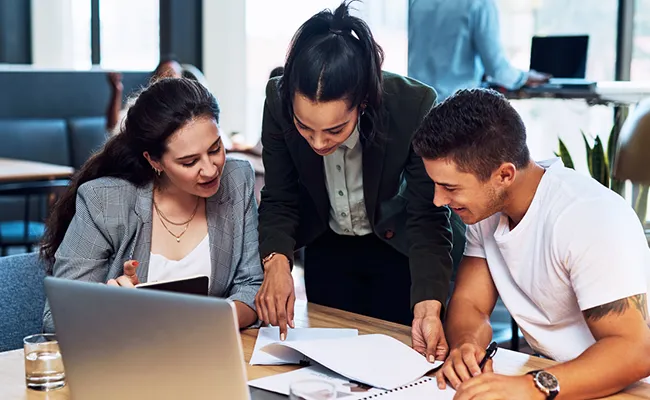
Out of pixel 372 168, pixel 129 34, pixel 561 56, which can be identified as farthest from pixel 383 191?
pixel 129 34

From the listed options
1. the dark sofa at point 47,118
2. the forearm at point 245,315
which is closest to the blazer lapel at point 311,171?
the forearm at point 245,315

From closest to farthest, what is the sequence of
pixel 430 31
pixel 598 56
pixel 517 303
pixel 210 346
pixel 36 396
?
1. pixel 210 346
2. pixel 36 396
3. pixel 517 303
4. pixel 430 31
5. pixel 598 56

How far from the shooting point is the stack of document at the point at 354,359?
59.1 inches

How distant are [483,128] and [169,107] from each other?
70cm

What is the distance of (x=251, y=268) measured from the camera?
2045mm

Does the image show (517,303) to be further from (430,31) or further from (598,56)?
(598,56)

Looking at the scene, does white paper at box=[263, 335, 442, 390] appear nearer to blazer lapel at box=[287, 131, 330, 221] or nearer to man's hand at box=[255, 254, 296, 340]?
man's hand at box=[255, 254, 296, 340]

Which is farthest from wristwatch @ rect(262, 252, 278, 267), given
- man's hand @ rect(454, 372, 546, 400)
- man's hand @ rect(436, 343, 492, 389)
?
man's hand @ rect(454, 372, 546, 400)

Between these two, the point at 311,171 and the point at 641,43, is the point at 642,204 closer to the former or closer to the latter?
the point at 641,43

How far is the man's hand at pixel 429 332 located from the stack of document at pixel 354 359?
0.10 ft

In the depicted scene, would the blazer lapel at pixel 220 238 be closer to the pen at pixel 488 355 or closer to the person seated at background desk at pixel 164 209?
the person seated at background desk at pixel 164 209

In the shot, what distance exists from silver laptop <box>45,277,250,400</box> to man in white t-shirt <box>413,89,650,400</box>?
451mm

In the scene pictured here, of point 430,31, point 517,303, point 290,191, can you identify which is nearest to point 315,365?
point 517,303

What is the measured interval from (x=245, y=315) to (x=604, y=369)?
2.42 feet
